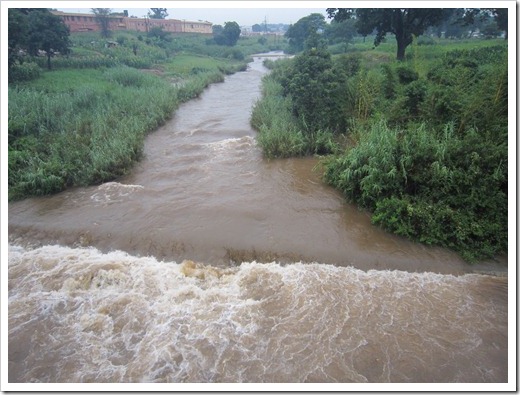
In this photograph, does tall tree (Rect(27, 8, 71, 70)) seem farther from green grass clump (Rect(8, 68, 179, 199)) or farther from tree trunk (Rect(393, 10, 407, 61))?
tree trunk (Rect(393, 10, 407, 61))

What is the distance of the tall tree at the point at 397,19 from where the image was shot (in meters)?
15.0

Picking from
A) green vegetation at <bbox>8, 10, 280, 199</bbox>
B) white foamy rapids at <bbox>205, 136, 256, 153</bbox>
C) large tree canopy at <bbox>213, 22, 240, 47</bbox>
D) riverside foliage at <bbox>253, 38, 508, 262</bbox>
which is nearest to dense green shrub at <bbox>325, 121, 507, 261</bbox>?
riverside foliage at <bbox>253, 38, 508, 262</bbox>

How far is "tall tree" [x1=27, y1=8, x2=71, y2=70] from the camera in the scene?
18328 millimetres

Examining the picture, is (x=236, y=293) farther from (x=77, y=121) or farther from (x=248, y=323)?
(x=77, y=121)

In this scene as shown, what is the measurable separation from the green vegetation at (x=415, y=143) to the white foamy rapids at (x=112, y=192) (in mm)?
3701

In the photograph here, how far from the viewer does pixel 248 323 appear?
4.59 meters

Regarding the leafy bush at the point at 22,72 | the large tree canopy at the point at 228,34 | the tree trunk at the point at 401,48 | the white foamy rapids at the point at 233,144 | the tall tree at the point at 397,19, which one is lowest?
the white foamy rapids at the point at 233,144

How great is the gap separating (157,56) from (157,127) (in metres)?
21.9

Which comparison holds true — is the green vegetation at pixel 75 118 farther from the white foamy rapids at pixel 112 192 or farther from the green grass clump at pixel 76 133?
the white foamy rapids at pixel 112 192

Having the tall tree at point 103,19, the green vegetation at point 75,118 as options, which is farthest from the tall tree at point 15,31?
the tall tree at point 103,19

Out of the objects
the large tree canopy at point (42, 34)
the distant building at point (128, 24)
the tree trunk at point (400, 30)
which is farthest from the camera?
the distant building at point (128, 24)

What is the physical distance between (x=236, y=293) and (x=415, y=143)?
4532 millimetres

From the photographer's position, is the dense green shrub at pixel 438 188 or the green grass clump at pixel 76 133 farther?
the green grass clump at pixel 76 133

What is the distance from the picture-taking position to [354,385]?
332 cm
